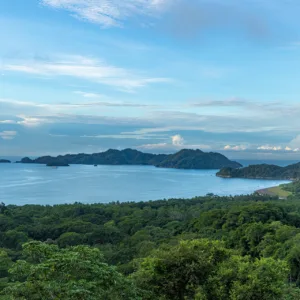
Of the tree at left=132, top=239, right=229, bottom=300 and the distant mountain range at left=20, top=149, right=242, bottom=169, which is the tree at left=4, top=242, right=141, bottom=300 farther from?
the distant mountain range at left=20, top=149, right=242, bottom=169

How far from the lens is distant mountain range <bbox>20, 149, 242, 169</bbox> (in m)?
158

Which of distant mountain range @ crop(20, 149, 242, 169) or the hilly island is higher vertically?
distant mountain range @ crop(20, 149, 242, 169)

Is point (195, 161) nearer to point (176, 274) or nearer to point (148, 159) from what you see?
point (148, 159)

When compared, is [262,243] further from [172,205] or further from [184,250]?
[172,205]

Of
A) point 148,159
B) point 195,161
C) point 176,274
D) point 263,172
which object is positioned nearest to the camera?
point 176,274

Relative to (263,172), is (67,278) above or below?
above

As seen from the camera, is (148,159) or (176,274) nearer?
(176,274)

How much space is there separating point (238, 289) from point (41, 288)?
334 centimetres

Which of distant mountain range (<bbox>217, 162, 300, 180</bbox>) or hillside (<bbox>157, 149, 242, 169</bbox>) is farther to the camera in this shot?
hillside (<bbox>157, 149, 242, 169</bbox>)

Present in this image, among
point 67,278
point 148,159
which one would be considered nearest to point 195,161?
point 148,159

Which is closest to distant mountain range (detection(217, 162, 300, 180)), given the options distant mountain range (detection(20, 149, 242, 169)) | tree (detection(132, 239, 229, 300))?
distant mountain range (detection(20, 149, 242, 169))

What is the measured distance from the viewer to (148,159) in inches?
7234

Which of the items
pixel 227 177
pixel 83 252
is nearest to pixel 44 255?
pixel 83 252

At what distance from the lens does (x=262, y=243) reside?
56.2 ft
